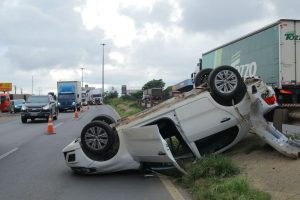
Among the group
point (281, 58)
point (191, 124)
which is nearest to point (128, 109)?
point (281, 58)

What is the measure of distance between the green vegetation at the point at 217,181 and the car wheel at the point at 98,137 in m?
1.60

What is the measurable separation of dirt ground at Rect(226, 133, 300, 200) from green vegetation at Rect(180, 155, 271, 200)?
0.85 ft

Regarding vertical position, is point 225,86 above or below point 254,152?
above

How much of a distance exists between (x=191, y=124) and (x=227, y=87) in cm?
108

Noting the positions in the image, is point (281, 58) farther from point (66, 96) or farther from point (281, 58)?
point (66, 96)

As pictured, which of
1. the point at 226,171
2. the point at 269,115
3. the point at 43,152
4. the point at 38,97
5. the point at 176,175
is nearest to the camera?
the point at 226,171

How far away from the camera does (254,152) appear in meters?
10.2

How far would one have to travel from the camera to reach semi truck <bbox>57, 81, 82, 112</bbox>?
55500 millimetres

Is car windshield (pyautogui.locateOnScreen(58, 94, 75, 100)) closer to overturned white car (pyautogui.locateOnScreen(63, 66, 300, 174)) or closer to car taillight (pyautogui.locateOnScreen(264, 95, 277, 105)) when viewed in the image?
overturned white car (pyautogui.locateOnScreen(63, 66, 300, 174))

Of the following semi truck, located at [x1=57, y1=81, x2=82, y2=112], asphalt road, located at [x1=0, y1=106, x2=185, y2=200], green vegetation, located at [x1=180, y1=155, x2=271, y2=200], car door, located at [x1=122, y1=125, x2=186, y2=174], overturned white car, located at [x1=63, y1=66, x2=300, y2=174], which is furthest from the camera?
semi truck, located at [x1=57, y1=81, x2=82, y2=112]

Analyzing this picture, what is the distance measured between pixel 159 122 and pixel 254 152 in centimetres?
202

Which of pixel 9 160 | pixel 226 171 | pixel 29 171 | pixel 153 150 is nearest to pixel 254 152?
pixel 226 171

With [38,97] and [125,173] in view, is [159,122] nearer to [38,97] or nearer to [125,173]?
[125,173]

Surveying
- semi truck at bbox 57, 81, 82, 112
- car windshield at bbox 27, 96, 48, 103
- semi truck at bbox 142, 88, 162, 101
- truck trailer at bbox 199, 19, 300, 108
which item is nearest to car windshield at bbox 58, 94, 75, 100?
semi truck at bbox 57, 81, 82, 112
